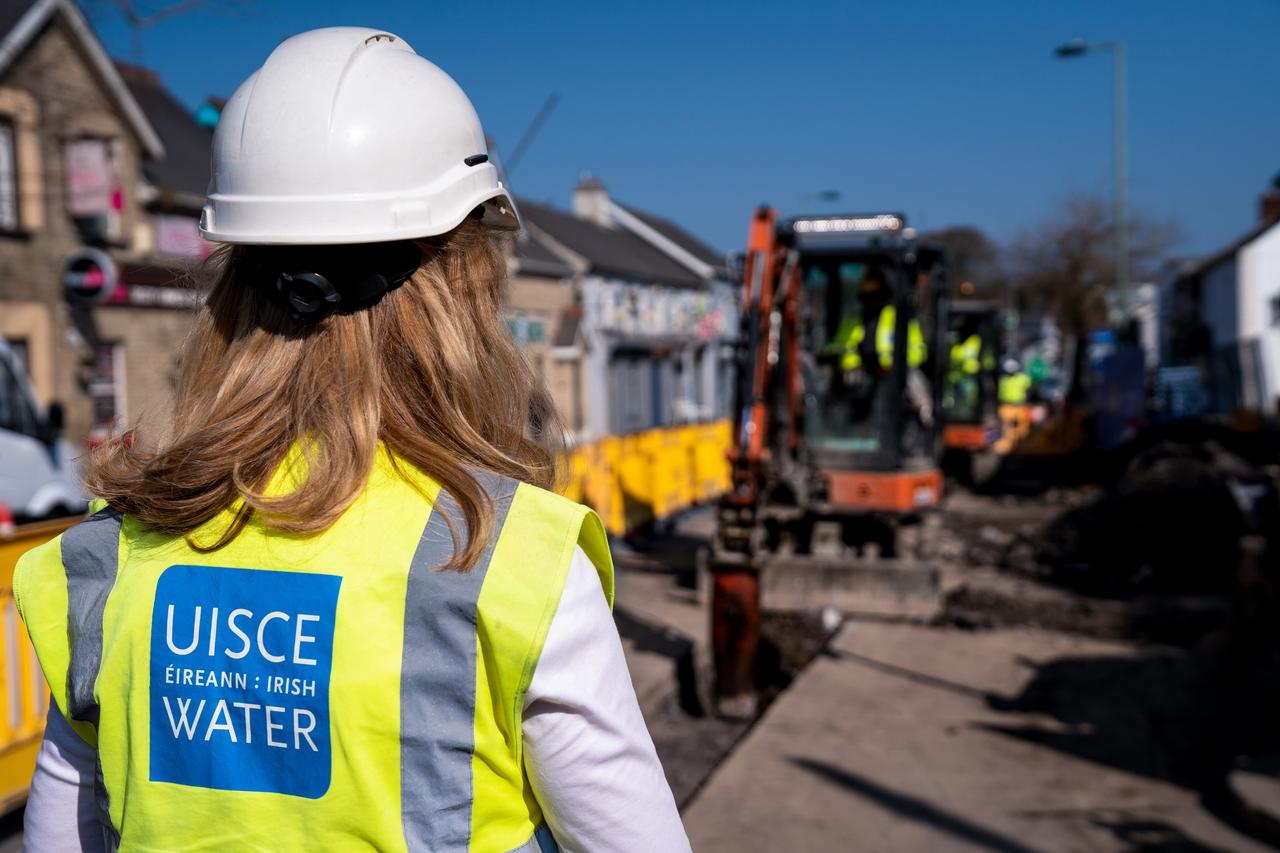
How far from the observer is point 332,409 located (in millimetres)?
1429

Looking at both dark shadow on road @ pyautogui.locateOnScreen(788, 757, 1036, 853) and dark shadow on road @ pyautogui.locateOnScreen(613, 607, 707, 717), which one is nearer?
dark shadow on road @ pyautogui.locateOnScreen(788, 757, 1036, 853)

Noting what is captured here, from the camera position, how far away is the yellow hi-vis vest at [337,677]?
1.31 metres

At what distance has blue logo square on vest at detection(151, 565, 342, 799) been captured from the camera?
1329 millimetres

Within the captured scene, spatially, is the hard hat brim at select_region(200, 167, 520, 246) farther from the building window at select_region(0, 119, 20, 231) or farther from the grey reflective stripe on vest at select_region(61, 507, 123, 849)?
the building window at select_region(0, 119, 20, 231)

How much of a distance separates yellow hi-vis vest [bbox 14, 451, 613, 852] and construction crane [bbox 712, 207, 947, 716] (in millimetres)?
7838

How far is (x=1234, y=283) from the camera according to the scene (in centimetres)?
4431

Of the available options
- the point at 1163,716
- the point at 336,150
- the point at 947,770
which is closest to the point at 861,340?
the point at 1163,716

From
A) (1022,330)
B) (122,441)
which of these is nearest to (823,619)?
(122,441)

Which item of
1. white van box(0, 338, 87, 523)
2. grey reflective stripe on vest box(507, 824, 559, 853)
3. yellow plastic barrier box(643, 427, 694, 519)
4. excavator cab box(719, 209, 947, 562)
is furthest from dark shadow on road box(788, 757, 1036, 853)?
yellow plastic barrier box(643, 427, 694, 519)

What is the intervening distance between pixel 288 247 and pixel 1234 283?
160 ft

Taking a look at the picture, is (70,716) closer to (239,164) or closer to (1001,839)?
(239,164)

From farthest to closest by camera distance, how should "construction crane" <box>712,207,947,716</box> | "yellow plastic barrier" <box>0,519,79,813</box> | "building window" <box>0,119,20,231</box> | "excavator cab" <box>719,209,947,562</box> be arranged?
"building window" <box>0,119,20,231</box>
"excavator cab" <box>719,209,947,562</box>
"construction crane" <box>712,207,947,716</box>
"yellow plastic barrier" <box>0,519,79,813</box>

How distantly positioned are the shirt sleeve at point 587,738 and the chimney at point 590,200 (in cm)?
4100

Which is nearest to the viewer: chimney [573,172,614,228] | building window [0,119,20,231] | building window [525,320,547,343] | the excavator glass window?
the excavator glass window
